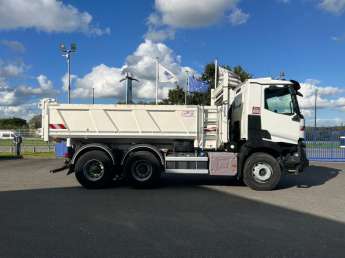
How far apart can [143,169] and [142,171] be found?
0.21 feet

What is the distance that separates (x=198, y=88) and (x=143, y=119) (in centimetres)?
889

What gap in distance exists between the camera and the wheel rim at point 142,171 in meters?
11.2

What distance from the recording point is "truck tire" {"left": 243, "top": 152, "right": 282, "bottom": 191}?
11188mm

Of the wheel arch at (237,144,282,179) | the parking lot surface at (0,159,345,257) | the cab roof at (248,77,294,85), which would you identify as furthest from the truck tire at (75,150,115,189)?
the cab roof at (248,77,294,85)

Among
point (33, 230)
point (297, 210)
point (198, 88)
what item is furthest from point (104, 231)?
point (198, 88)

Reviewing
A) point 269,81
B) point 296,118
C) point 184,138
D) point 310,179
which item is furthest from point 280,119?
point 310,179

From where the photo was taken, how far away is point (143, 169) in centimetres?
1128

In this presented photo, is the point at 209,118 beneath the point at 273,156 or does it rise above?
above

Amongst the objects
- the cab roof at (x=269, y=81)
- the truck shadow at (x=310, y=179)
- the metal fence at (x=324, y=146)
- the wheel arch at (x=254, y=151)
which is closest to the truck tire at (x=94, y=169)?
the wheel arch at (x=254, y=151)

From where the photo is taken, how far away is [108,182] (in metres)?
11.3

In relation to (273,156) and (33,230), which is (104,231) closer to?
(33,230)

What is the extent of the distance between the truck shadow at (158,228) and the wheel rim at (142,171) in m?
1.18

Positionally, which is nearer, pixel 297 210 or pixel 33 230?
pixel 33 230

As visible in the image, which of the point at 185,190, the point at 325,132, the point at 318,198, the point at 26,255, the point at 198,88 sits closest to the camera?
the point at 26,255
